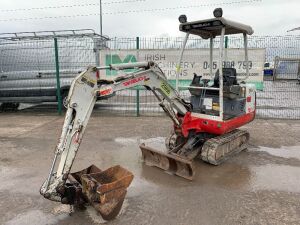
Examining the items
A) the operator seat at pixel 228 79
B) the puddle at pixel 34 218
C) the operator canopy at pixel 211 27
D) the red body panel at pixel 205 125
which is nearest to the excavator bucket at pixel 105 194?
the puddle at pixel 34 218

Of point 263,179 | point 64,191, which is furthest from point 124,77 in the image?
point 263,179

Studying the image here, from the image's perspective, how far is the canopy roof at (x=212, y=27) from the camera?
5762 mm

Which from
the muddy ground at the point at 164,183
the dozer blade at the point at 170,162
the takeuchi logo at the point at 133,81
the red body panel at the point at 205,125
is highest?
the takeuchi logo at the point at 133,81

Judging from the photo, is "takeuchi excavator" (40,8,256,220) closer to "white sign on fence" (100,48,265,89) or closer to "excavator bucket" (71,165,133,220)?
"excavator bucket" (71,165,133,220)

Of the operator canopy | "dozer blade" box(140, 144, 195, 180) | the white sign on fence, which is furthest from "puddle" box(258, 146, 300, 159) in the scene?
the white sign on fence

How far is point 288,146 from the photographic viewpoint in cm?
741

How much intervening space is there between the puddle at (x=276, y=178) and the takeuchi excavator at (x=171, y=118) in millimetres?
759

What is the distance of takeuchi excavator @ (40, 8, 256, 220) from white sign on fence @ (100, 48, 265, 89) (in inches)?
117

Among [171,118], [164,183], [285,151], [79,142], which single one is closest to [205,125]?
[171,118]

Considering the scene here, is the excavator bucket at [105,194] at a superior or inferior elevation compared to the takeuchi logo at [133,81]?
inferior

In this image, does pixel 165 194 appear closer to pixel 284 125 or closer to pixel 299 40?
pixel 284 125

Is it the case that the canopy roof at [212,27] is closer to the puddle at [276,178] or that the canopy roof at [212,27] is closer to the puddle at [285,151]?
the puddle at [285,151]

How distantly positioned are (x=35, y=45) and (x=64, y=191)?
8356 mm

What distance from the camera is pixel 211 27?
620 centimetres
